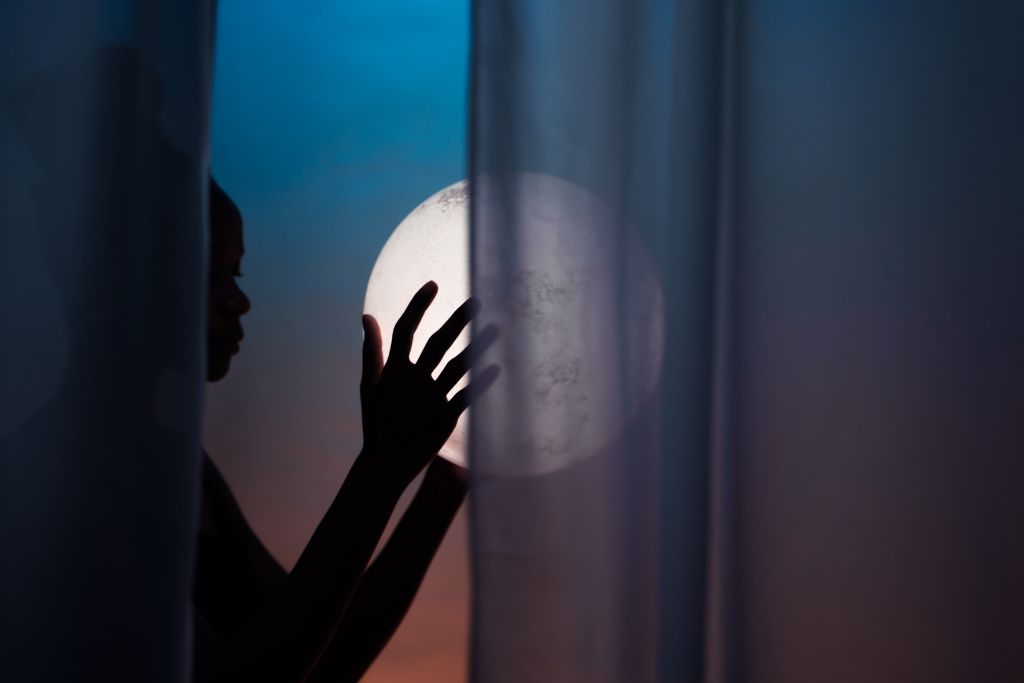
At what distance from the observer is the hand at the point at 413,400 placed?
23.2 inches

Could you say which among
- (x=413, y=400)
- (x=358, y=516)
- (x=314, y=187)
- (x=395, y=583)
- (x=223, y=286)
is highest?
(x=314, y=187)

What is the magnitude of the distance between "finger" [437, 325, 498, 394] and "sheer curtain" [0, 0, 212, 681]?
0.63ft

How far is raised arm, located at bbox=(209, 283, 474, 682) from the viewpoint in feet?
1.96

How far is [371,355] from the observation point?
0.68 m

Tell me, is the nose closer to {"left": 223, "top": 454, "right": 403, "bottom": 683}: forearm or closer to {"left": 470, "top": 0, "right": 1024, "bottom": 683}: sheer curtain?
{"left": 223, "top": 454, "right": 403, "bottom": 683}: forearm

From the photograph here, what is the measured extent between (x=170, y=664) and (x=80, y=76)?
436 millimetres

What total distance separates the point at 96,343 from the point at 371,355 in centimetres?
24

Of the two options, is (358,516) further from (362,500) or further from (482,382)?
(482,382)

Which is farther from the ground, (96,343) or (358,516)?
(96,343)

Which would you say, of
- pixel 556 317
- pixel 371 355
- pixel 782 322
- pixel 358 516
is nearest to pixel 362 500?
pixel 358 516

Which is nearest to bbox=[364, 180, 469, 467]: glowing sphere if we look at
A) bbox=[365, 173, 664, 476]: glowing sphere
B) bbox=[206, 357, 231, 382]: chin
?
bbox=[365, 173, 664, 476]: glowing sphere

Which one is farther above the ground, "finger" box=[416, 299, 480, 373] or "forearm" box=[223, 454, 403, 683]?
"finger" box=[416, 299, 480, 373]

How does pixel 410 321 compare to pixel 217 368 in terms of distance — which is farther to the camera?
pixel 217 368

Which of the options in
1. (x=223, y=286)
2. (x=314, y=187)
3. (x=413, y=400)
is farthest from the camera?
(x=314, y=187)
